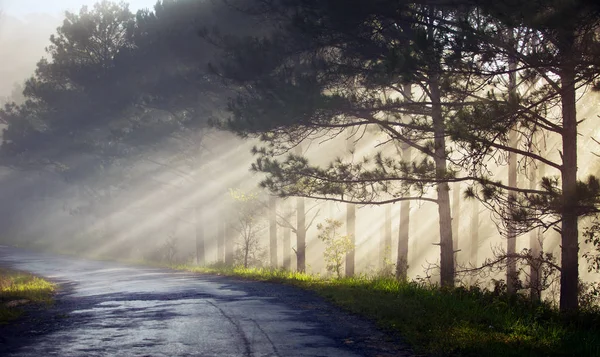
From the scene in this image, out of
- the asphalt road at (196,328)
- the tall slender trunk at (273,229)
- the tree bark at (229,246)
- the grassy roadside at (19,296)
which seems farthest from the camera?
the tree bark at (229,246)

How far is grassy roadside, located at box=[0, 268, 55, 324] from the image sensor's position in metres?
11.8

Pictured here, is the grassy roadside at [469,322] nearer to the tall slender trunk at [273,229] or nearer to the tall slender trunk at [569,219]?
the tall slender trunk at [569,219]

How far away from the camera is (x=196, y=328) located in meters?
9.95

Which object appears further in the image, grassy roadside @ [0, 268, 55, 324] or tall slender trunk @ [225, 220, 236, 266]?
tall slender trunk @ [225, 220, 236, 266]

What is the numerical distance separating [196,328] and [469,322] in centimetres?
426

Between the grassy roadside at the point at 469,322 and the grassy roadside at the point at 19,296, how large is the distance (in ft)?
21.1

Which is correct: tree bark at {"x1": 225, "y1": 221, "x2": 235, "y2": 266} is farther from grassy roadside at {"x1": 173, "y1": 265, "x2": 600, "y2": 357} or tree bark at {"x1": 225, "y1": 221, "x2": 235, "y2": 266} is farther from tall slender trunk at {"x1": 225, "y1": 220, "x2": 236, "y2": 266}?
grassy roadside at {"x1": 173, "y1": 265, "x2": 600, "y2": 357}

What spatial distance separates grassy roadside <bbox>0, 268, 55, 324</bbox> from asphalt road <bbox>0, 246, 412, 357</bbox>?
0.38m

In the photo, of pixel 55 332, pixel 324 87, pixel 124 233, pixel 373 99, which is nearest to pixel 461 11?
pixel 373 99

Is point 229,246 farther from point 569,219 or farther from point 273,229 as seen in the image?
point 569,219

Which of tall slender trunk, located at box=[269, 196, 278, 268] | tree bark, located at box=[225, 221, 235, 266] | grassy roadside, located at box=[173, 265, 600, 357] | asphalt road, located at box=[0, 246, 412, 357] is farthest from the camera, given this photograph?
tree bark, located at box=[225, 221, 235, 266]

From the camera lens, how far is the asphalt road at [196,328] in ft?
27.0

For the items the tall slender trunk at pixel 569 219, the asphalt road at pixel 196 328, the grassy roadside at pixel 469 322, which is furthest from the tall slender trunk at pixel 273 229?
the tall slender trunk at pixel 569 219

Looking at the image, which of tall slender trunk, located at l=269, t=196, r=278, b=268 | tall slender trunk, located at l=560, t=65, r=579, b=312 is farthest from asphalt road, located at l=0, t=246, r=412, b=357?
tall slender trunk, located at l=269, t=196, r=278, b=268
